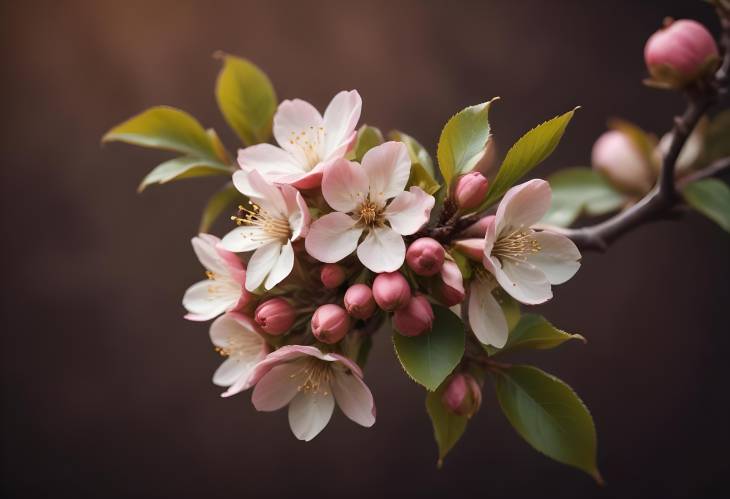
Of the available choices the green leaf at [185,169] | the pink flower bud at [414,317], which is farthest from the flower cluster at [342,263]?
the green leaf at [185,169]

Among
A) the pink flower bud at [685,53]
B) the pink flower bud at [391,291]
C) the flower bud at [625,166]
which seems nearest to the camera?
the pink flower bud at [391,291]

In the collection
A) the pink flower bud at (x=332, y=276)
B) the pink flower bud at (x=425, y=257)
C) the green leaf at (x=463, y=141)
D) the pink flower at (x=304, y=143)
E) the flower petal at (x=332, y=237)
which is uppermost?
the pink flower at (x=304, y=143)

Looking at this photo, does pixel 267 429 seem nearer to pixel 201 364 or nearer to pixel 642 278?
pixel 201 364

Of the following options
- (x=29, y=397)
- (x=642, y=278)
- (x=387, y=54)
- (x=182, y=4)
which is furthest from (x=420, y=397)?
(x=182, y=4)

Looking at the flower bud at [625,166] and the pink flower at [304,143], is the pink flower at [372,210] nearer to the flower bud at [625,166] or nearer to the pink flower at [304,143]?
the pink flower at [304,143]

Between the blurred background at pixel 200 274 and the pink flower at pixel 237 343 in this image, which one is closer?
the pink flower at pixel 237 343

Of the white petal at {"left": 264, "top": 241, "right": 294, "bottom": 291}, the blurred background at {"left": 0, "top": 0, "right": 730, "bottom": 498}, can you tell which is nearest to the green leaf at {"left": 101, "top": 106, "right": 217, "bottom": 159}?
the white petal at {"left": 264, "top": 241, "right": 294, "bottom": 291}

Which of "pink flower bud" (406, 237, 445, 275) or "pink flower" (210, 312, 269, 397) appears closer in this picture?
"pink flower bud" (406, 237, 445, 275)

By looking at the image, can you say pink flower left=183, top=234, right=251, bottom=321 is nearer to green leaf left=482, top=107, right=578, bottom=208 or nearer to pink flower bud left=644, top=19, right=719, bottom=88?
green leaf left=482, top=107, right=578, bottom=208
